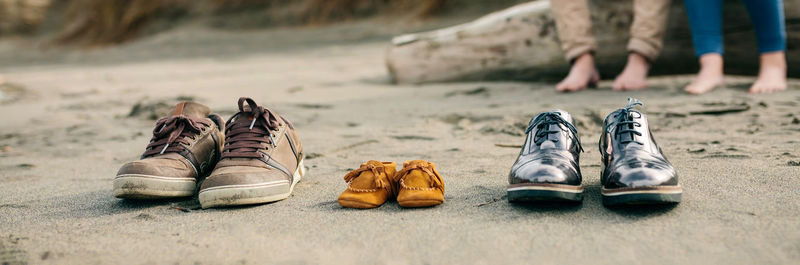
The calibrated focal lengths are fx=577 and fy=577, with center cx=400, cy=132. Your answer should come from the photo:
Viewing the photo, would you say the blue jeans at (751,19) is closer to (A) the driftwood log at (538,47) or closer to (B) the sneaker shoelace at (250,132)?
(A) the driftwood log at (538,47)

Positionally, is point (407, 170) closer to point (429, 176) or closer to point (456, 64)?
point (429, 176)

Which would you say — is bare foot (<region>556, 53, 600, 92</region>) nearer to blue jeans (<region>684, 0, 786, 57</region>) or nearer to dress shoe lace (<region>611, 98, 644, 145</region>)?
blue jeans (<region>684, 0, 786, 57</region>)

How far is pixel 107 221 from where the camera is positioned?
162cm

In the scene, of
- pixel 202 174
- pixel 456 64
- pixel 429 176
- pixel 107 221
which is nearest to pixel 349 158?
pixel 202 174

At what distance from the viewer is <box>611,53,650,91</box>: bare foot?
3623 mm

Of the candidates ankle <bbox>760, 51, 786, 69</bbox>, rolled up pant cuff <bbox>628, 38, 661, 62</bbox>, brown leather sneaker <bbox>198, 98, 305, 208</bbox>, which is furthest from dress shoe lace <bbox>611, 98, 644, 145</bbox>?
ankle <bbox>760, 51, 786, 69</bbox>

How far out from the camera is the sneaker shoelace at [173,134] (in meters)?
1.93

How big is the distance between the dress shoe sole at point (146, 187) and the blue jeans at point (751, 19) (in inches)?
119

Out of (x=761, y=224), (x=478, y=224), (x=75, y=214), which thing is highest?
(x=761, y=224)

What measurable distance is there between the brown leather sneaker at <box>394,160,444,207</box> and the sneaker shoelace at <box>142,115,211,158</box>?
757 millimetres

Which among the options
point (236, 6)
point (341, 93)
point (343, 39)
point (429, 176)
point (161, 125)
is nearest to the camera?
point (429, 176)

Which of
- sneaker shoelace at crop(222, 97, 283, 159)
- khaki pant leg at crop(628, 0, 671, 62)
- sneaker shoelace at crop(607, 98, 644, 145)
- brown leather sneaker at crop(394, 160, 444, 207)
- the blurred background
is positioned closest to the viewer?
brown leather sneaker at crop(394, 160, 444, 207)

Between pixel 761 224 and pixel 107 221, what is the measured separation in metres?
1.71

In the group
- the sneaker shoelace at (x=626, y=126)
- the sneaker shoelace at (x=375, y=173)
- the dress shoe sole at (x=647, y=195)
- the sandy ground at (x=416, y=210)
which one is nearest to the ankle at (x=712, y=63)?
the sandy ground at (x=416, y=210)
